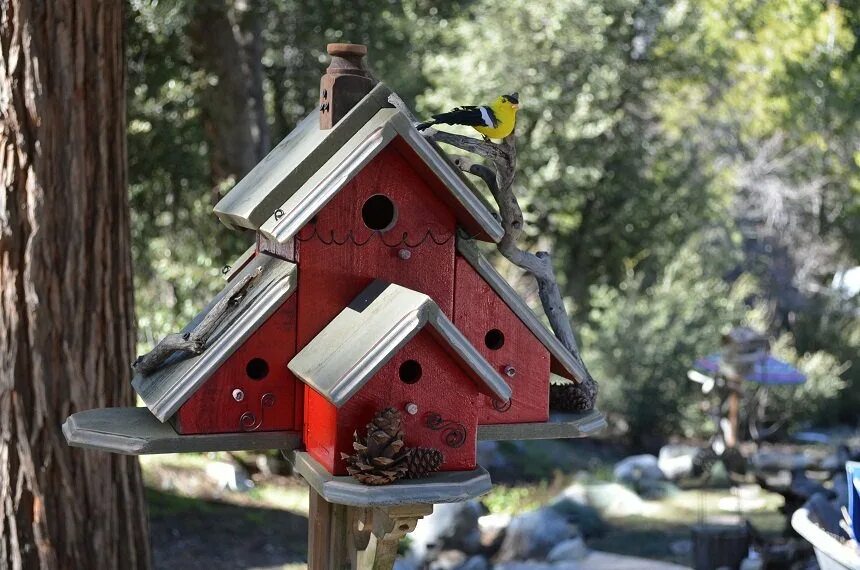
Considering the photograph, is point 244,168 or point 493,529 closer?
point 493,529

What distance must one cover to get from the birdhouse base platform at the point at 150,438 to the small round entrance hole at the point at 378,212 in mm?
681

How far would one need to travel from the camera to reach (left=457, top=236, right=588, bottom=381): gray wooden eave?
3.21 m

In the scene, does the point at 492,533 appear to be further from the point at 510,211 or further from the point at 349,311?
the point at 349,311

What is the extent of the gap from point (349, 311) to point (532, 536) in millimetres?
5877

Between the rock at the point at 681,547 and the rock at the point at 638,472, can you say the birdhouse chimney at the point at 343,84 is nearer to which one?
the rock at the point at 681,547

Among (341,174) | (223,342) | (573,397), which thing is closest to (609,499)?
(573,397)

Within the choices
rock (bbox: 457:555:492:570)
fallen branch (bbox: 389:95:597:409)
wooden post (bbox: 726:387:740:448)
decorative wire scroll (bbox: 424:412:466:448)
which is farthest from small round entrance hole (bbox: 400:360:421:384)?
wooden post (bbox: 726:387:740:448)

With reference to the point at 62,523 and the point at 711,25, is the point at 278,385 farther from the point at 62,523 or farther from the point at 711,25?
the point at 711,25

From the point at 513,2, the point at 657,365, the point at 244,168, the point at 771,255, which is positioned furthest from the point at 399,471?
the point at 771,255

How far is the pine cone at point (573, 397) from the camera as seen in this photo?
11.6 ft

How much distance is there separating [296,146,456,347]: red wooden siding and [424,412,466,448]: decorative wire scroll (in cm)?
39

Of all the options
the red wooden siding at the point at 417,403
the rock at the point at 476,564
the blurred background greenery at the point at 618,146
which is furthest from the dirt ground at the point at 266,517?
the red wooden siding at the point at 417,403

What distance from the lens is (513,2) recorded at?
14.9 meters

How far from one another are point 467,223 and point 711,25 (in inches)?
810
